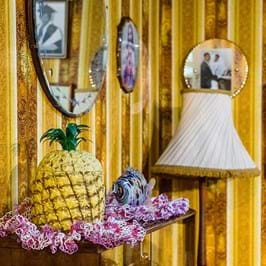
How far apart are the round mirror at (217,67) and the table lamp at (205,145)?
14.9 inches

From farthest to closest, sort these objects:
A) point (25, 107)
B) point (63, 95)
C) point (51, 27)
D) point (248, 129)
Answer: point (248, 129), point (63, 95), point (51, 27), point (25, 107)

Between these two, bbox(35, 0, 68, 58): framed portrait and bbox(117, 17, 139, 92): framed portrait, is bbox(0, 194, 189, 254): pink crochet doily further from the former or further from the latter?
bbox(117, 17, 139, 92): framed portrait

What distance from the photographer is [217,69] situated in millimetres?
2959

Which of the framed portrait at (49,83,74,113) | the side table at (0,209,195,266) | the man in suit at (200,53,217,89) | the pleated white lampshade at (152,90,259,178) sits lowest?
the side table at (0,209,195,266)

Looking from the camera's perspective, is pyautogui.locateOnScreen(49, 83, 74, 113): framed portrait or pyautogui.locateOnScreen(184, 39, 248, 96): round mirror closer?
pyautogui.locateOnScreen(49, 83, 74, 113): framed portrait

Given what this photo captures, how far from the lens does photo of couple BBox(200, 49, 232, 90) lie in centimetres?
295

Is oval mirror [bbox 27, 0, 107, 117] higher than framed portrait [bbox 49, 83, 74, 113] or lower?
higher

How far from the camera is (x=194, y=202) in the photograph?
118 inches

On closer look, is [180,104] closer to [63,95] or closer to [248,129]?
[248,129]

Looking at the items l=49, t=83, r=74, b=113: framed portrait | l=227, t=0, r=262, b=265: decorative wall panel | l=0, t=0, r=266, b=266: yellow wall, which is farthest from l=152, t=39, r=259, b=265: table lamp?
l=49, t=83, r=74, b=113: framed portrait

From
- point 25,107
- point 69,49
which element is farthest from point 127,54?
point 25,107

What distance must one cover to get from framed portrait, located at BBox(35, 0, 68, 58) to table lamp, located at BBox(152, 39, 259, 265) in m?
0.85

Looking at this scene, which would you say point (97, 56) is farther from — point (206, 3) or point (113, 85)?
point (206, 3)

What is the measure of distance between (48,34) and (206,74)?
4.52 ft
